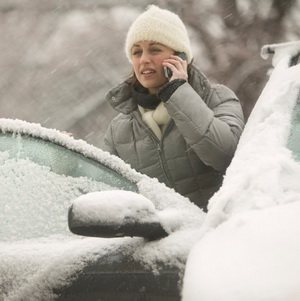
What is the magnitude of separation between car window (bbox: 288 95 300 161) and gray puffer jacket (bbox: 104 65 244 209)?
52 cm

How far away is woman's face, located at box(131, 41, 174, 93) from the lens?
9.22 ft

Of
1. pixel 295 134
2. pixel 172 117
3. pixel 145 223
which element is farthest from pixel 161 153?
pixel 145 223

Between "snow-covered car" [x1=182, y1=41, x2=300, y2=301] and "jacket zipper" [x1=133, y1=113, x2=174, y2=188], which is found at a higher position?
"snow-covered car" [x1=182, y1=41, x2=300, y2=301]

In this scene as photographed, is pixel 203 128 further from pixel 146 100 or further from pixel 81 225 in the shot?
pixel 81 225

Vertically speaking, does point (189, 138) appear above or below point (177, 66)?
below

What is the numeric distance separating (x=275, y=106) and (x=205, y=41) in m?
8.63

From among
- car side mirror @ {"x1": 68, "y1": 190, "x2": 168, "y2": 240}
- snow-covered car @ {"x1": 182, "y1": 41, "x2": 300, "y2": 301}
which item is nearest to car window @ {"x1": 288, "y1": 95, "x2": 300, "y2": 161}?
snow-covered car @ {"x1": 182, "y1": 41, "x2": 300, "y2": 301}

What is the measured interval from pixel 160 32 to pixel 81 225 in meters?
1.70

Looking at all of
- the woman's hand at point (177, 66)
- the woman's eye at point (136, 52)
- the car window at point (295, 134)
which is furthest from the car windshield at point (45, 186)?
the woman's eye at point (136, 52)

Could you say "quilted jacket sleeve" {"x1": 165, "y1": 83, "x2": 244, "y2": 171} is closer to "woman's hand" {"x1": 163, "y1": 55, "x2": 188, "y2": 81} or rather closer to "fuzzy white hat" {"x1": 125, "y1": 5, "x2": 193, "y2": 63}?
"woman's hand" {"x1": 163, "y1": 55, "x2": 188, "y2": 81}

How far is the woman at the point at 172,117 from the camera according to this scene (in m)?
2.51

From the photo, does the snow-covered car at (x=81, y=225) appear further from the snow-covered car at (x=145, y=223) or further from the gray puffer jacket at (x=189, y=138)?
the gray puffer jacket at (x=189, y=138)

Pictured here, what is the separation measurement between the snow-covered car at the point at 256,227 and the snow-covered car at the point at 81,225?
0.16 meters

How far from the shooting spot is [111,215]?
1437 mm
